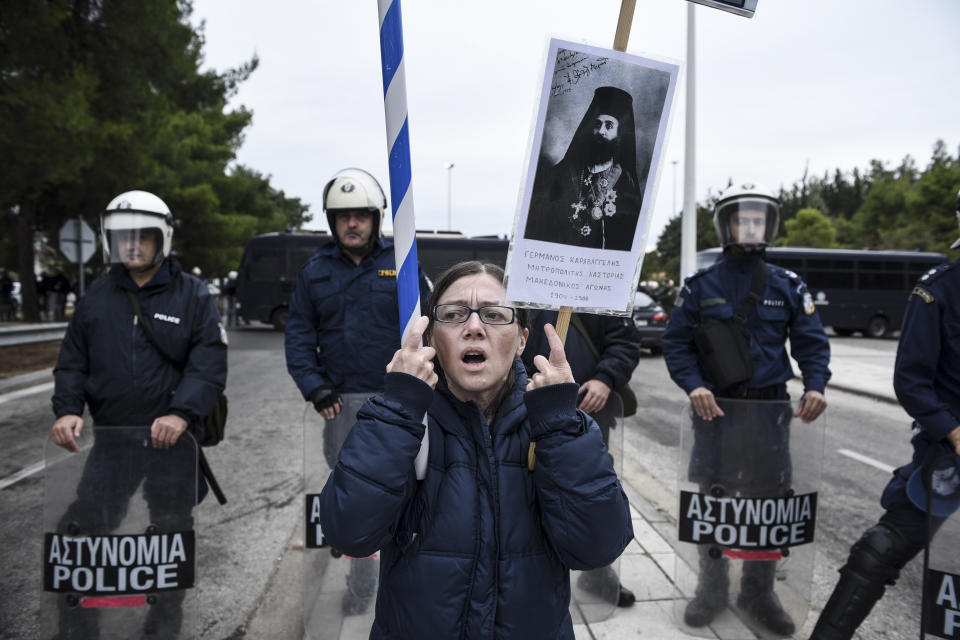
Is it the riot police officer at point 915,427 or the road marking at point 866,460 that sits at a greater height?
the riot police officer at point 915,427

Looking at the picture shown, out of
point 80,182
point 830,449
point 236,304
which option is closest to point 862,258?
point 830,449

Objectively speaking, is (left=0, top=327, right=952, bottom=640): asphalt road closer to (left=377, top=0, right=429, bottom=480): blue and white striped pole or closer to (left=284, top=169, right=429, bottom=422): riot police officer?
(left=284, top=169, right=429, bottom=422): riot police officer

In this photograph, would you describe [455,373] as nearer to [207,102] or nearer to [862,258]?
[862,258]

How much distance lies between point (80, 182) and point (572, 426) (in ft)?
58.7

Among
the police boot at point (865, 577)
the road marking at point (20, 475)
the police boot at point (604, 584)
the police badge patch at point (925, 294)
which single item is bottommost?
the road marking at point (20, 475)

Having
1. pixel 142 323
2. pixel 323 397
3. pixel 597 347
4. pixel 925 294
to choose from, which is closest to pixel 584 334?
pixel 597 347

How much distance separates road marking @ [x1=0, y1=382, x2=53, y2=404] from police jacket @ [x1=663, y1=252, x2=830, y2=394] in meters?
9.24

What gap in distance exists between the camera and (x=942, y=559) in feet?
6.90

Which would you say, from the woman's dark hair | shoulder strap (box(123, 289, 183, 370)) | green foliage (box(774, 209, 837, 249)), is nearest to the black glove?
shoulder strap (box(123, 289, 183, 370))

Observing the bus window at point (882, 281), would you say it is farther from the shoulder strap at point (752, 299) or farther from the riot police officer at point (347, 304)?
the riot police officer at point (347, 304)

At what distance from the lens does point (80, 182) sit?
15.8m

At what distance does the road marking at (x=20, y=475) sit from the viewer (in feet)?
16.6

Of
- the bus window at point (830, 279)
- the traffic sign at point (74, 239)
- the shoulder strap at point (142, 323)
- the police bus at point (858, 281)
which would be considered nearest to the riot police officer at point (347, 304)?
the shoulder strap at point (142, 323)

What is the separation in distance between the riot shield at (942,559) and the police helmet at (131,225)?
10.7 ft
